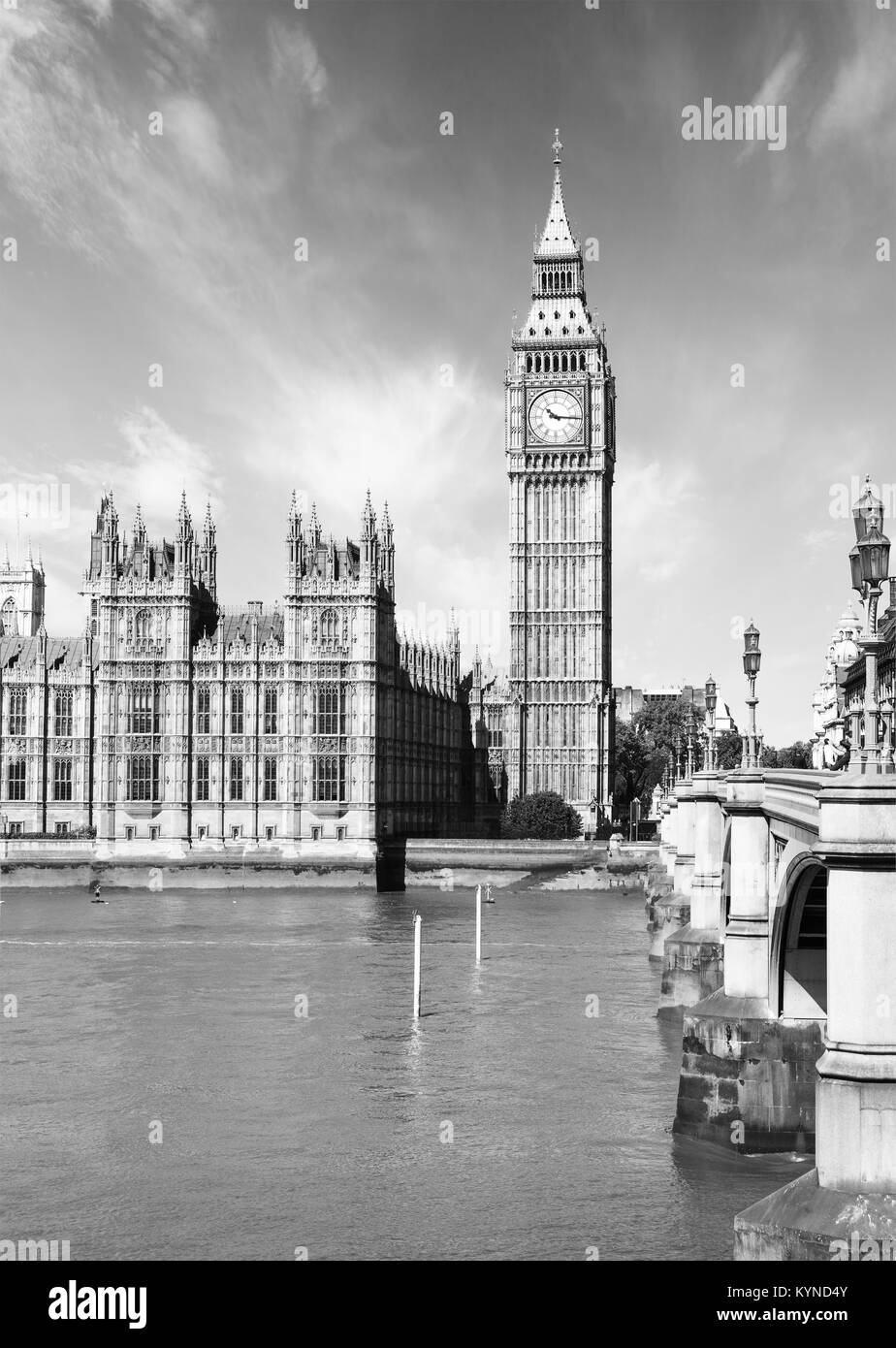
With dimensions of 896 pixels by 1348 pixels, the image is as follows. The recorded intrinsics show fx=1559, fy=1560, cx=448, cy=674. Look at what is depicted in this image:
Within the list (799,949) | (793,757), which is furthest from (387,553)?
(799,949)

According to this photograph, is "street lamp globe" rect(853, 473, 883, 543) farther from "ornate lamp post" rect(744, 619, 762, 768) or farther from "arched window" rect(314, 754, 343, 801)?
"arched window" rect(314, 754, 343, 801)

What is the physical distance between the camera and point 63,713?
103 m

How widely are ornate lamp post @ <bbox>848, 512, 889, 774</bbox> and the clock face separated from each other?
349 ft

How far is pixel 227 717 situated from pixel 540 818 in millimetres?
25131

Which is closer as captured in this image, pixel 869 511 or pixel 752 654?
pixel 869 511

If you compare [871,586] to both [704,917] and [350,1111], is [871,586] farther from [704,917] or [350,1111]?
[704,917]

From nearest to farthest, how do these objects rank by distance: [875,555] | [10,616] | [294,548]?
1. [875,555]
2. [294,548]
3. [10,616]

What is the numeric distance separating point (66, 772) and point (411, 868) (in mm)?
23754

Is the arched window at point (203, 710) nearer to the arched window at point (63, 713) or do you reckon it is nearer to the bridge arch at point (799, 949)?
the arched window at point (63, 713)

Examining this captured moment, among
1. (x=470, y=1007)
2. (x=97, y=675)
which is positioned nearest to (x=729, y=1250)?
(x=470, y=1007)

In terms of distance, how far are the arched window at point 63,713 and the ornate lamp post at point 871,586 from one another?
90.4 meters

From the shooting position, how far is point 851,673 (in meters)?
94.2

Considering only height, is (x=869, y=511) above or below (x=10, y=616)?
Answer: below

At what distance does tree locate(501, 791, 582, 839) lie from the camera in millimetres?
110875
